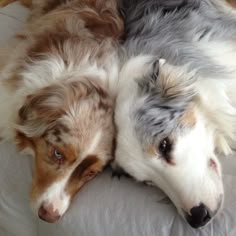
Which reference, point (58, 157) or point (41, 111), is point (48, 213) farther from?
point (41, 111)

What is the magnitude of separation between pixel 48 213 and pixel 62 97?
1.13 ft

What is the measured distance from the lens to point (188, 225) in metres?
1.25

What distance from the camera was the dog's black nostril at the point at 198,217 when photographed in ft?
4.04

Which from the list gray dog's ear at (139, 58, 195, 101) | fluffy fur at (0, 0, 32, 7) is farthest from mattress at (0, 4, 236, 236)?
fluffy fur at (0, 0, 32, 7)

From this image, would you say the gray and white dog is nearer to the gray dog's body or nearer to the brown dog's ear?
the gray dog's body

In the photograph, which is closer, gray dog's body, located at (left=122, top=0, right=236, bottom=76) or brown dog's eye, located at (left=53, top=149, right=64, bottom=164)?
brown dog's eye, located at (left=53, top=149, right=64, bottom=164)

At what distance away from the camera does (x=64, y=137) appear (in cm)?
138

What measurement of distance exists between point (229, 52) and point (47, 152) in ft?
2.26

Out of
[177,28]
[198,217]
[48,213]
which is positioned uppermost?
[177,28]

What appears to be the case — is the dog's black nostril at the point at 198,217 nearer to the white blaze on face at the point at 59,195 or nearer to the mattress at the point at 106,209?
the mattress at the point at 106,209

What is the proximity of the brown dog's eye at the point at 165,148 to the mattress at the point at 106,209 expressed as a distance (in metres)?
0.11

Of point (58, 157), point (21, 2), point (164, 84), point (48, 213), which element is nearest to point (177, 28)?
point (164, 84)

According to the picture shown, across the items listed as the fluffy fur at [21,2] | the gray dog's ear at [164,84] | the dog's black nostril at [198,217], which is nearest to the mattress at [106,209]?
the dog's black nostril at [198,217]

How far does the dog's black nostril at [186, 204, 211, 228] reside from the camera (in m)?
1.23
